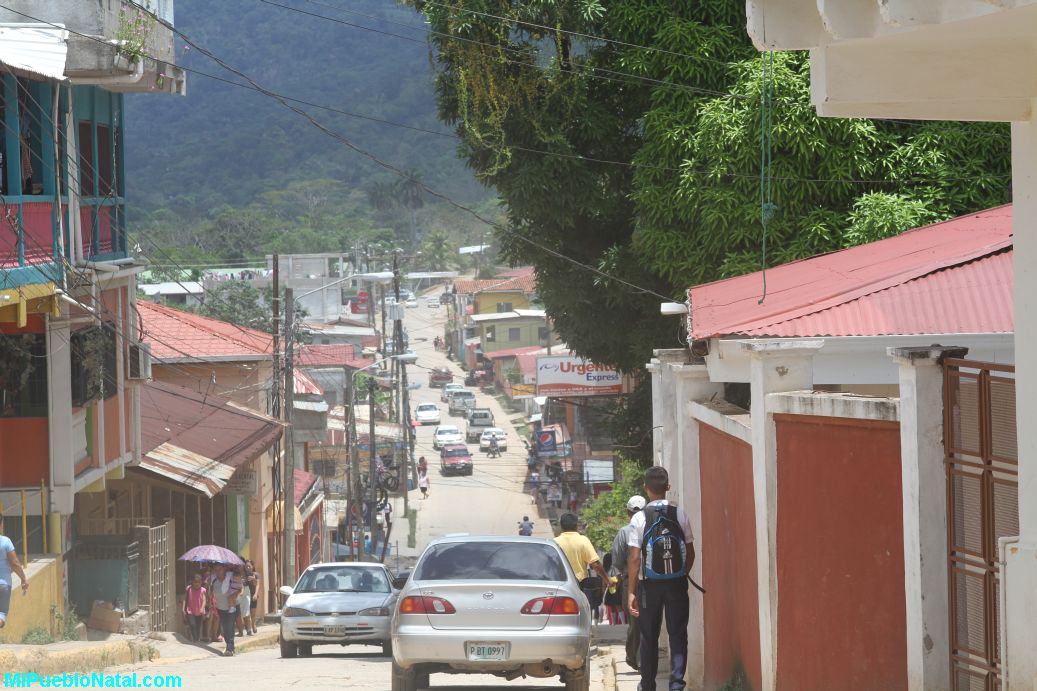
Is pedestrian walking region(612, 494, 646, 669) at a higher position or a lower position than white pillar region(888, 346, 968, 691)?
lower

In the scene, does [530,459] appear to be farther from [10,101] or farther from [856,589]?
[856,589]

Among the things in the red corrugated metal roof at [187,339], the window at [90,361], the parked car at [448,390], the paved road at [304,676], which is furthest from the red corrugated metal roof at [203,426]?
the parked car at [448,390]

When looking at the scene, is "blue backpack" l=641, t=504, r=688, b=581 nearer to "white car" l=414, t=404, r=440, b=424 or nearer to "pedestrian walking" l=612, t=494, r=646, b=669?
"pedestrian walking" l=612, t=494, r=646, b=669

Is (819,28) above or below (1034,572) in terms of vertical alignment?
above

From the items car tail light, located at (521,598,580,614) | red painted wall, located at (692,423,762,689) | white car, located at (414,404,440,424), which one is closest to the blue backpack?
red painted wall, located at (692,423,762,689)

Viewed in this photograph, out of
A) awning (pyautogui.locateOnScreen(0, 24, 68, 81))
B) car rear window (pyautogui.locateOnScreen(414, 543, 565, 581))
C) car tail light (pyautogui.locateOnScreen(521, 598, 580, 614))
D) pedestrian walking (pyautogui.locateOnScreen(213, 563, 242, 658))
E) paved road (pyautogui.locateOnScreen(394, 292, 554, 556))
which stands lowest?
paved road (pyautogui.locateOnScreen(394, 292, 554, 556))

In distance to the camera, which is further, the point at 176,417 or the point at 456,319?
the point at 456,319

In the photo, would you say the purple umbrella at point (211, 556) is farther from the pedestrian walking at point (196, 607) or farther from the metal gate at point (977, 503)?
the metal gate at point (977, 503)

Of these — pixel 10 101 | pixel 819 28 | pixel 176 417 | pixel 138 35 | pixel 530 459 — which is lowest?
pixel 530 459

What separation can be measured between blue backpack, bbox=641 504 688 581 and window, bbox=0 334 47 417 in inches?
486

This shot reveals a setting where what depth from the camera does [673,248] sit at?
63.2 feet

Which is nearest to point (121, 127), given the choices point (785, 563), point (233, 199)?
point (785, 563)

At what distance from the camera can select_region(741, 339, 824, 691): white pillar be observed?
8.13 meters

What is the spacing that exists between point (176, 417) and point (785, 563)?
24606 mm
